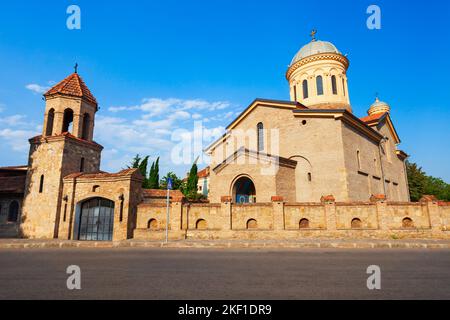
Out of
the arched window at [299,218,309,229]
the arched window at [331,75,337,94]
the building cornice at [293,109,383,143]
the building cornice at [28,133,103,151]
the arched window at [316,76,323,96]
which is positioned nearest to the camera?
the arched window at [299,218,309,229]

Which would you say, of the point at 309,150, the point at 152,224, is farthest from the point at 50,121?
the point at 309,150

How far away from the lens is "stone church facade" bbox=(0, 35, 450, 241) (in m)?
16.6

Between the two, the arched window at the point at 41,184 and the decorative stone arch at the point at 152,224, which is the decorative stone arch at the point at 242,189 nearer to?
the decorative stone arch at the point at 152,224

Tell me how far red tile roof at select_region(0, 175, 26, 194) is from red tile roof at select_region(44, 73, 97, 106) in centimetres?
724

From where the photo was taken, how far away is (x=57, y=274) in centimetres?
658

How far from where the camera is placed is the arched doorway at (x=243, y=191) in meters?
22.0

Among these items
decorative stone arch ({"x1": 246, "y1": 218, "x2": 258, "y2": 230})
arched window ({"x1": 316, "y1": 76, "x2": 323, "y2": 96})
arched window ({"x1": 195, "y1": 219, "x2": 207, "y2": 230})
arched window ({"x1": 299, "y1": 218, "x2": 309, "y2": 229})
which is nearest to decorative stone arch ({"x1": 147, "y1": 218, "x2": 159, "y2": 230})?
arched window ({"x1": 195, "y1": 219, "x2": 207, "y2": 230})

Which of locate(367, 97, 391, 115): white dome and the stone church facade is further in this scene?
locate(367, 97, 391, 115): white dome

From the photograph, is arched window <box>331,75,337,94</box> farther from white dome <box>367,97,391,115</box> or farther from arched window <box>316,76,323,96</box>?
white dome <box>367,97,391,115</box>
